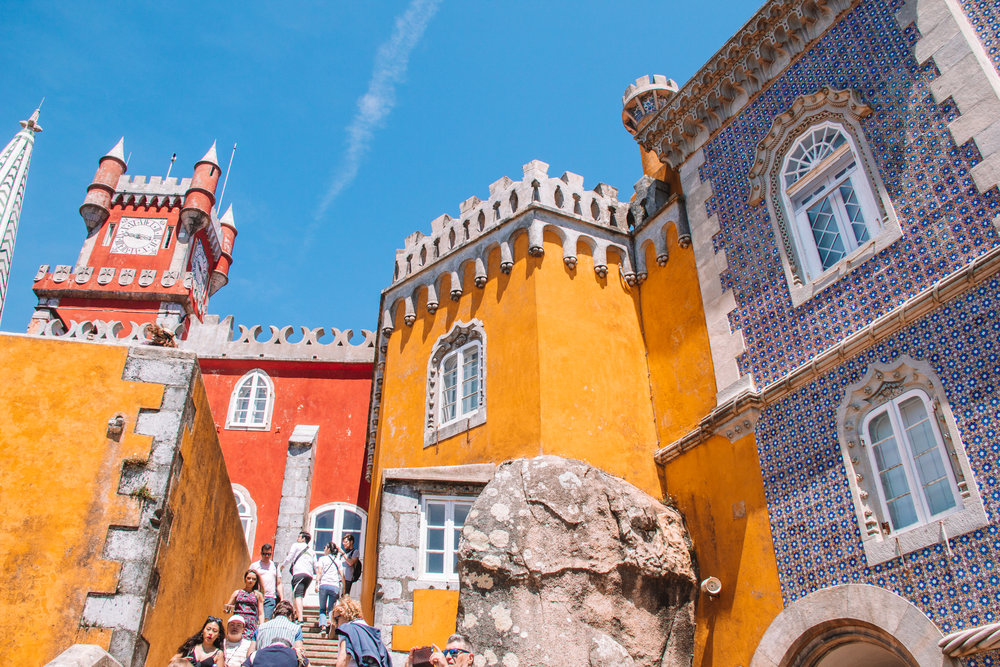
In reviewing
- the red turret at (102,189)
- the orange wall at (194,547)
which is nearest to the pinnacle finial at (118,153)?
the red turret at (102,189)

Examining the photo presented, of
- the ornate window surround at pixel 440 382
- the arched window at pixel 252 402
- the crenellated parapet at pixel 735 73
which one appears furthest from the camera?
the arched window at pixel 252 402

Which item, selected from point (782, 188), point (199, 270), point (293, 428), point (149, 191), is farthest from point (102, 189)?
point (782, 188)

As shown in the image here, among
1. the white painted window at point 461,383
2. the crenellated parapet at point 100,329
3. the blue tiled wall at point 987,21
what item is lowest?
the white painted window at point 461,383

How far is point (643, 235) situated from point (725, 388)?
3.69 m

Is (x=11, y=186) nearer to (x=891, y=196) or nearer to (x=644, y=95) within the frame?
(x=644, y=95)

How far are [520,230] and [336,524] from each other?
805 cm

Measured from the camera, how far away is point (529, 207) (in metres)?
13.1

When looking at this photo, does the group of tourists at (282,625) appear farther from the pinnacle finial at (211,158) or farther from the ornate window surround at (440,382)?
the pinnacle finial at (211,158)

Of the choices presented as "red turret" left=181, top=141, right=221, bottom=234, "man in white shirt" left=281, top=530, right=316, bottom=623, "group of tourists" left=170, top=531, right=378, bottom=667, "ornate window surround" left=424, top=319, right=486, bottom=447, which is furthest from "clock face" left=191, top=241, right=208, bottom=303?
"group of tourists" left=170, top=531, right=378, bottom=667

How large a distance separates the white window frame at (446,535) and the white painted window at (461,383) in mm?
1479

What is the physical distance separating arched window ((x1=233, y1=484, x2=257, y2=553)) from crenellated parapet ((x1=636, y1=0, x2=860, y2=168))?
36.5ft

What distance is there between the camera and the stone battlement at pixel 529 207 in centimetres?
1325

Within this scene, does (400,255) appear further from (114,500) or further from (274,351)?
(114,500)

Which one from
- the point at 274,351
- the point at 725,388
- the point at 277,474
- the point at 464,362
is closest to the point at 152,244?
the point at 274,351
